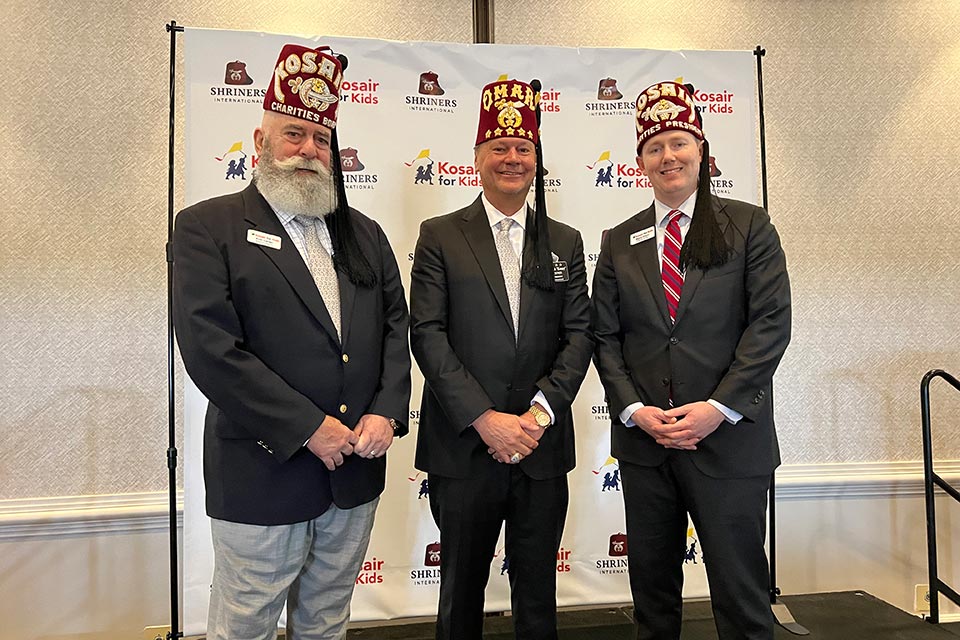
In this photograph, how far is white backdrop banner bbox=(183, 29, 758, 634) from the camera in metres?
2.69

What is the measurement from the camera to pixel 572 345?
82.2 inches

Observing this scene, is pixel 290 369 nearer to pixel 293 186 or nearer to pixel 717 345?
pixel 293 186

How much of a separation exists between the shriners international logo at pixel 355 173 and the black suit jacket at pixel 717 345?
1.19 meters

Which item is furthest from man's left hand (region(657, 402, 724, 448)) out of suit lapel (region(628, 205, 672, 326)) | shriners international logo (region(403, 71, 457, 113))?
shriners international logo (region(403, 71, 457, 113))

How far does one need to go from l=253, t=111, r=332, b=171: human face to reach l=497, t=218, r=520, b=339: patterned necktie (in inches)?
22.8

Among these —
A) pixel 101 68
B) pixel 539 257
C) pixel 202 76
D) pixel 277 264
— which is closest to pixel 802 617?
pixel 539 257

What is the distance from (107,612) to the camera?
9.61 feet

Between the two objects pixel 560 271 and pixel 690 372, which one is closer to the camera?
pixel 690 372

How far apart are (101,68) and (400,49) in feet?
4.15

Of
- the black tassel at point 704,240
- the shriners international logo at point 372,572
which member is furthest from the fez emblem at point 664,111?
the shriners international logo at point 372,572

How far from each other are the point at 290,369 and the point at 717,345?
1.19 m

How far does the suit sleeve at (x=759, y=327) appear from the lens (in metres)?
1.93

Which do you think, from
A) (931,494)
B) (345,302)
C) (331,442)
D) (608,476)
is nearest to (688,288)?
(345,302)

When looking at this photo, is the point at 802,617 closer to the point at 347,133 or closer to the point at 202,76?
the point at 347,133
